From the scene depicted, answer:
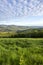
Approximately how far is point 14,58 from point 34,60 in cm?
232

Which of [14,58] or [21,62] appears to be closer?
[21,62]

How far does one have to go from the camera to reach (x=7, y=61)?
44.1 feet

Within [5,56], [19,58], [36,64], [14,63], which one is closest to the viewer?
[36,64]

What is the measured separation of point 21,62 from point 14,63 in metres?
0.72

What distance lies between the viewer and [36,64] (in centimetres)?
1209

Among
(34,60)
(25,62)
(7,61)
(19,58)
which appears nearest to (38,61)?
(34,60)

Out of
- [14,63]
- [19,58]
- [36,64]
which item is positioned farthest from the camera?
[19,58]

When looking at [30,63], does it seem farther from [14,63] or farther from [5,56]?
[5,56]

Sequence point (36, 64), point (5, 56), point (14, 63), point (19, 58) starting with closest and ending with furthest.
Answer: point (36, 64) → point (14, 63) → point (19, 58) → point (5, 56)

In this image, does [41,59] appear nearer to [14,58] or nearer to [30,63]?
[30,63]

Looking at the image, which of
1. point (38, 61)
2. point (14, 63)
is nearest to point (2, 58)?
point (14, 63)

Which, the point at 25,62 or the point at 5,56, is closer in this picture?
the point at 25,62

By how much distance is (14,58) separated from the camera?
14.0 metres

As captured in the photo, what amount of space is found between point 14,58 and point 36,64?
9.23ft
